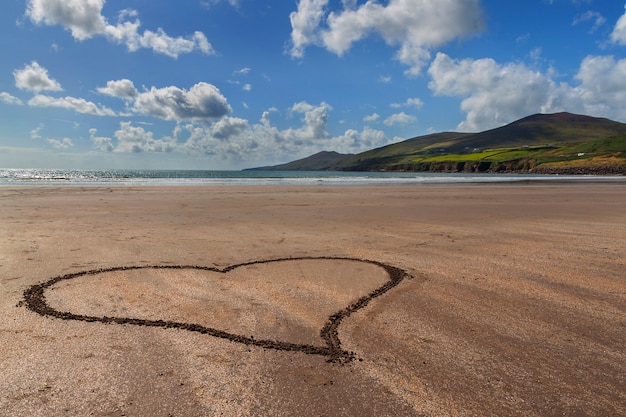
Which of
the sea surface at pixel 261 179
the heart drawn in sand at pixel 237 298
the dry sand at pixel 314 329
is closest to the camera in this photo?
the dry sand at pixel 314 329

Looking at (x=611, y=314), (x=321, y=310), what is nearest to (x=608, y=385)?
(x=611, y=314)

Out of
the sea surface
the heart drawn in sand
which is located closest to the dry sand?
the heart drawn in sand

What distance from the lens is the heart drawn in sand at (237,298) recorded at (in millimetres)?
4617

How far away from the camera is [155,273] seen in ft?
23.4

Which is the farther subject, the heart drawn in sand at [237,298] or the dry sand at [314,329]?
the heart drawn in sand at [237,298]

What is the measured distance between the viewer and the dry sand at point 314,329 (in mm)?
3262

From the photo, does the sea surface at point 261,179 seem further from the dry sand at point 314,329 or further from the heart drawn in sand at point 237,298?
the heart drawn in sand at point 237,298

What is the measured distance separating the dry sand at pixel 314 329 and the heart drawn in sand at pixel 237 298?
0.13 feet

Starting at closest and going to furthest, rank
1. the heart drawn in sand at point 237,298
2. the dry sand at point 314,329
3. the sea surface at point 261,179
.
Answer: the dry sand at point 314,329
the heart drawn in sand at point 237,298
the sea surface at point 261,179

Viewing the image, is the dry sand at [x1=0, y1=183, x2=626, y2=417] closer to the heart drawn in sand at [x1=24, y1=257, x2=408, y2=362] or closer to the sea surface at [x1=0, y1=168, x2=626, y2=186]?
the heart drawn in sand at [x1=24, y1=257, x2=408, y2=362]

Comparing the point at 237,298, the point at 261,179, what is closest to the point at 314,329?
the point at 237,298

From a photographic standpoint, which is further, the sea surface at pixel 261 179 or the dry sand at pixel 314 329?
the sea surface at pixel 261 179

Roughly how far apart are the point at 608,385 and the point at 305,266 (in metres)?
5.31

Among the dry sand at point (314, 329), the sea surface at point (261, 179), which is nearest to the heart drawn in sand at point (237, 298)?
the dry sand at point (314, 329)
